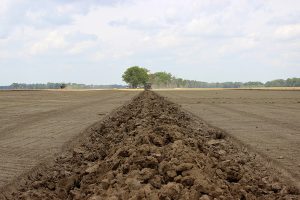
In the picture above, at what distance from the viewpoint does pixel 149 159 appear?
6988 mm

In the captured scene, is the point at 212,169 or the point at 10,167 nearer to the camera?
the point at 212,169

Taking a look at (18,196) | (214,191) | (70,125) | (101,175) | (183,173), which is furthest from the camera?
(70,125)

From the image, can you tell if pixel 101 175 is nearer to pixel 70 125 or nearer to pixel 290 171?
pixel 290 171

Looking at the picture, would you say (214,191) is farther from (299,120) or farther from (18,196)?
(299,120)

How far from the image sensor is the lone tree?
6442 inches

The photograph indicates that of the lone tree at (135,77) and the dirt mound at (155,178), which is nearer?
the dirt mound at (155,178)

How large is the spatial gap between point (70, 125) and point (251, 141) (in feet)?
25.5

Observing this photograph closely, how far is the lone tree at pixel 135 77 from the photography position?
163625 mm

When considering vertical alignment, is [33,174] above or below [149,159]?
below

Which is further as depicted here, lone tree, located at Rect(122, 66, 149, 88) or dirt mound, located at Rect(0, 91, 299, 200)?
lone tree, located at Rect(122, 66, 149, 88)

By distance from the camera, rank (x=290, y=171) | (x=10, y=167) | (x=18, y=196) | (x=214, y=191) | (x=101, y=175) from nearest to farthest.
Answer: (x=214, y=191) < (x=18, y=196) < (x=101, y=175) < (x=290, y=171) < (x=10, y=167)

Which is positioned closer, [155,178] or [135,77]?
[155,178]

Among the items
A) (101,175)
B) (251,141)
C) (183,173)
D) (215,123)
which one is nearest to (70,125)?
(215,123)

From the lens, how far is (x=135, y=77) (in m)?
164
